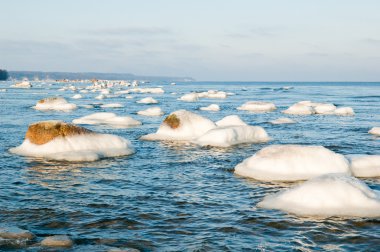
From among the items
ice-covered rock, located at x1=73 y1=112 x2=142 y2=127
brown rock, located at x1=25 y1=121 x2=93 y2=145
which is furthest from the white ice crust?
ice-covered rock, located at x1=73 y1=112 x2=142 y2=127

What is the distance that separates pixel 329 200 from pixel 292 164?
3.58 m

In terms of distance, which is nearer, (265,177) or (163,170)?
(265,177)

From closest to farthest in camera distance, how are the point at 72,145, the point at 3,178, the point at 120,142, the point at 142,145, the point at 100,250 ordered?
1. the point at 100,250
2. the point at 3,178
3. the point at 72,145
4. the point at 120,142
5. the point at 142,145

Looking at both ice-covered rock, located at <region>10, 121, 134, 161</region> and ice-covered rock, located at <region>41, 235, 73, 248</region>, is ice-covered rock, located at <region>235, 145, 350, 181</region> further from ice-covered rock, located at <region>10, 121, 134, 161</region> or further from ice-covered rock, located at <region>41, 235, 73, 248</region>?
ice-covered rock, located at <region>41, 235, 73, 248</region>

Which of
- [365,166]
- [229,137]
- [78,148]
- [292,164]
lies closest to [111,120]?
[229,137]

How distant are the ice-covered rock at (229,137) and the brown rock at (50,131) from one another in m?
5.58

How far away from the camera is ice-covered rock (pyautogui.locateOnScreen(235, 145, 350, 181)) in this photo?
45.4 ft

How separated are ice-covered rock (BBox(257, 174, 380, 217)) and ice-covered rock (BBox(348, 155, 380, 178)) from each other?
129 inches

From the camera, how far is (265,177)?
13781 millimetres

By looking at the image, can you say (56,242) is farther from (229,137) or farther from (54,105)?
(54,105)

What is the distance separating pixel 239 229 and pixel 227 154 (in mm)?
9197

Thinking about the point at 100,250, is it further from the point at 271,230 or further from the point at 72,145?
the point at 72,145

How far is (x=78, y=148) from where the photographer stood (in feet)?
57.1

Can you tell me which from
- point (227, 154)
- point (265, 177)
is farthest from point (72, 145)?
point (265, 177)
